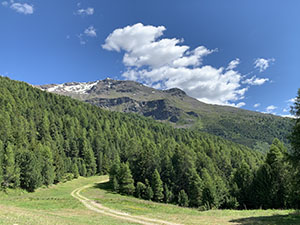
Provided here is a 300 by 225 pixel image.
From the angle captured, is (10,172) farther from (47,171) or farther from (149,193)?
(149,193)

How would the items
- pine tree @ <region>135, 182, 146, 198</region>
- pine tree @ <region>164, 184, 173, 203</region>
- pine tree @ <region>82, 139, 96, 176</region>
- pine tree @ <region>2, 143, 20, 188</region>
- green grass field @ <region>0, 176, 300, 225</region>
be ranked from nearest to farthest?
green grass field @ <region>0, 176, 300, 225</region>, pine tree @ <region>2, 143, 20, 188</region>, pine tree @ <region>135, 182, 146, 198</region>, pine tree @ <region>164, 184, 173, 203</region>, pine tree @ <region>82, 139, 96, 176</region>

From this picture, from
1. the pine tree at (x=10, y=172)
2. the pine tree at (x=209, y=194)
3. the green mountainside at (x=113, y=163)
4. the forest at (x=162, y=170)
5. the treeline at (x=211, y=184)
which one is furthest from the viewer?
the green mountainside at (x=113, y=163)

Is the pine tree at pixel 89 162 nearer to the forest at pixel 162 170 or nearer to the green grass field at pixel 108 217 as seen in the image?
the forest at pixel 162 170

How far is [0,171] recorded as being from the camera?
58.2 metres

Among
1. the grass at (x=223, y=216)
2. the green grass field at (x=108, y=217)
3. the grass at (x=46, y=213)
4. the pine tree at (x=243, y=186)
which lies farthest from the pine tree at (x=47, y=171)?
the pine tree at (x=243, y=186)

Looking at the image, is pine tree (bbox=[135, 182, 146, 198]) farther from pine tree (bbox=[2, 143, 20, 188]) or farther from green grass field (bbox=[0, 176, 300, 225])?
pine tree (bbox=[2, 143, 20, 188])

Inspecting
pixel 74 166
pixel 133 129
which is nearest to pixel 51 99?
pixel 133 129

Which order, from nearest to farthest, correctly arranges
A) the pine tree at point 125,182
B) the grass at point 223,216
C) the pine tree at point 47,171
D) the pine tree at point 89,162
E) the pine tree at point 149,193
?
the grass at point 223,216, the pine tree at point 149,193, the pine tree at point 47,171, the pine tree at point 125,182, the pine tree at point 89,162

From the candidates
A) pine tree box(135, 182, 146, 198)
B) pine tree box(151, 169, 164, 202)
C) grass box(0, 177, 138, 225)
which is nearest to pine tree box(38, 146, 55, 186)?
grass box(0, 177, 138, 225)

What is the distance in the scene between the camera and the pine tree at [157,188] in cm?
7412

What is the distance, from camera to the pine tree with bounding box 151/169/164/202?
243 ft

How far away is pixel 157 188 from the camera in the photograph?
74750 millimetres

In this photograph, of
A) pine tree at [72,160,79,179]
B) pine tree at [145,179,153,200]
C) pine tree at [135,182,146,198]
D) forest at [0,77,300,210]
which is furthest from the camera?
pine tree at [72,160,79,179]

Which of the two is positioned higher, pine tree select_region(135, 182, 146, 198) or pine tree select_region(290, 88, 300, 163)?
pine tree select_region(290, 88, 300, 163)
